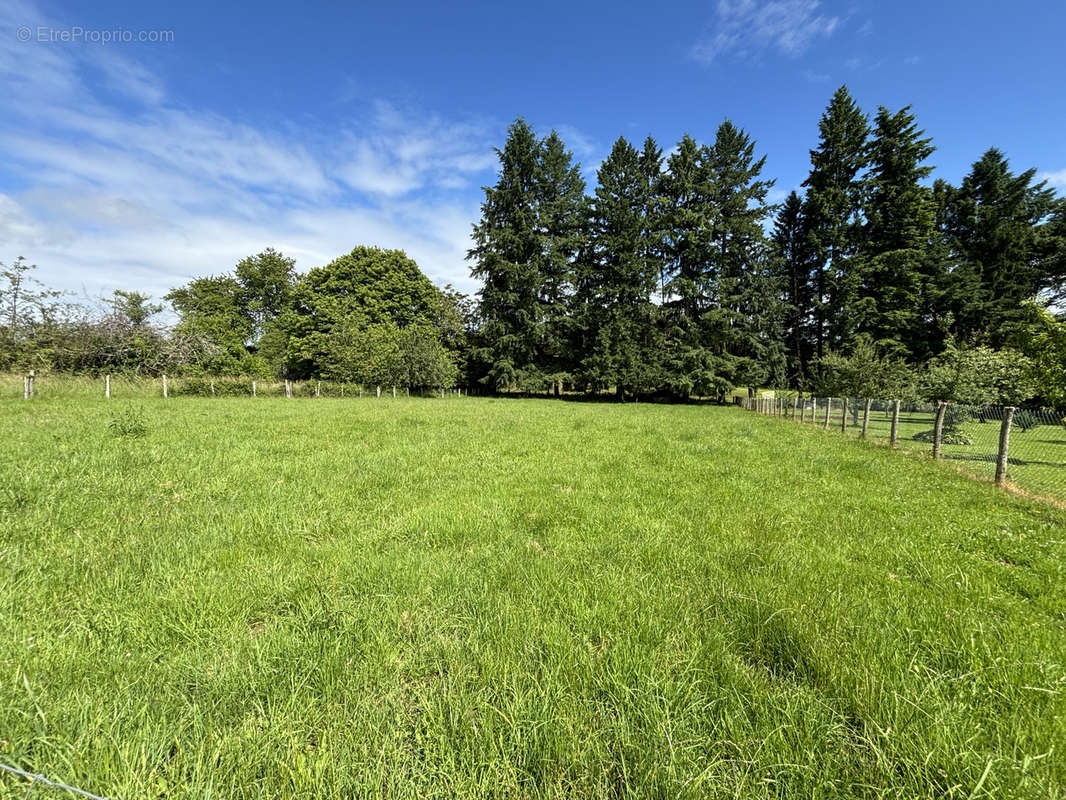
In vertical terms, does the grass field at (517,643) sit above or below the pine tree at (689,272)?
below

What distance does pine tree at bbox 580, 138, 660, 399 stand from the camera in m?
30.9

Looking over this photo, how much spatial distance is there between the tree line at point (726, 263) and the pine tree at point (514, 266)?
12 centimetres

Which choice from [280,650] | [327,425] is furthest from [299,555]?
[327,425]

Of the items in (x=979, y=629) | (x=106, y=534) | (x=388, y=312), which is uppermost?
(x=388, y=312)

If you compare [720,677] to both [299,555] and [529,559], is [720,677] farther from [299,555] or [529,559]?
[299,555]

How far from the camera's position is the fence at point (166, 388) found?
49.7ft

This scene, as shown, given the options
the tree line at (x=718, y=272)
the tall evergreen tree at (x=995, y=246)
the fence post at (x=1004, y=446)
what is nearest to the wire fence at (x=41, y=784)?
the fence post at (x=1004, y=446)

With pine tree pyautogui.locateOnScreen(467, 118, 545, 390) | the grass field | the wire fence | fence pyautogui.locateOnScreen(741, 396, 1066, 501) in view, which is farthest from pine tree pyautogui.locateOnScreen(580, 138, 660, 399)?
the wire fence

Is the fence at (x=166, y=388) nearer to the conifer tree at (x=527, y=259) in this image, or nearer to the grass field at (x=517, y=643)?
the conifer tree at (x=527, y=259)

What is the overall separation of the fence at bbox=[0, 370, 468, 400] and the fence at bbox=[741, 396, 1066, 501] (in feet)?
86.3

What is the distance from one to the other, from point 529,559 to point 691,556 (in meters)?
1.47

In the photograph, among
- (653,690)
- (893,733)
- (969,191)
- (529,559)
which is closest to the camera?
(893,733)

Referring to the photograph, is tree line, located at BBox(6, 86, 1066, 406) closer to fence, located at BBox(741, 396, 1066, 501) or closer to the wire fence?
fence, located at BBox(741, 396, 1066, 501)

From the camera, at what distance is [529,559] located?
3311mm
